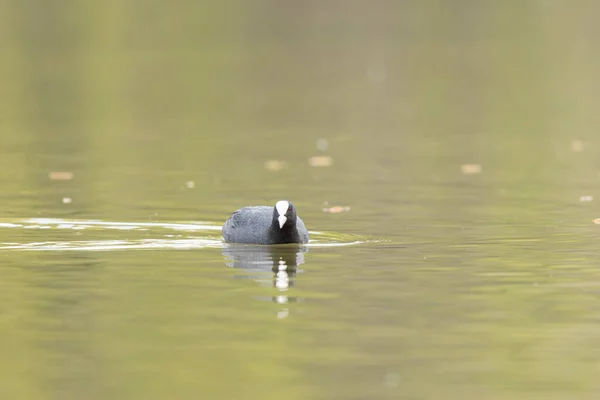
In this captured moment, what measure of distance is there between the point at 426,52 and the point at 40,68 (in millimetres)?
14549

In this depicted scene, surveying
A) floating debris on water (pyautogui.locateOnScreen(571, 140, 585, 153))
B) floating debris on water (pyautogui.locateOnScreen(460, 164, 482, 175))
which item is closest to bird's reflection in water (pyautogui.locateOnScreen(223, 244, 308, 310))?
floating debris on water (pyautogui.locateOnScreen(460, 164, 482, 175))

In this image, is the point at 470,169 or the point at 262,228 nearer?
the point at 262,228

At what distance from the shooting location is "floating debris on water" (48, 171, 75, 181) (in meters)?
25.9

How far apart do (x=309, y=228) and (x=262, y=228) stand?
5.01 feet

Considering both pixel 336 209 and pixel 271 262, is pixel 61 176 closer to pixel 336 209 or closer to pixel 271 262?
pixel 336 209

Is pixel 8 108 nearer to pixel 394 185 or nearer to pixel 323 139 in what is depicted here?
pixel 323 139

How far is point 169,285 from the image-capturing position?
15945 millimetres

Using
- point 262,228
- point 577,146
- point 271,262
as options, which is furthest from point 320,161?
point 271,262

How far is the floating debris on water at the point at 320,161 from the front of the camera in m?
28.3

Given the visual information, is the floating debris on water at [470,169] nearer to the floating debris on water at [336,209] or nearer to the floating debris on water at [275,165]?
the floating debris on water at [275,165]


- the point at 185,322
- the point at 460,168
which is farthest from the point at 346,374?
the point at 460,168

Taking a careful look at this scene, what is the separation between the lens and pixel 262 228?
62.5ft

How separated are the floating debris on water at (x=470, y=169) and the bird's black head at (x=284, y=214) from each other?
8.72 m

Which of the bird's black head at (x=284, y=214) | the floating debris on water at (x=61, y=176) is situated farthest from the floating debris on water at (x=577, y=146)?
the bird's black head at (x=284, y=214)
